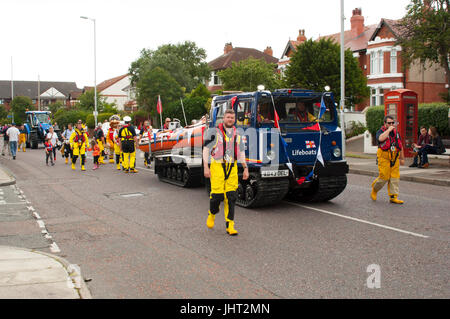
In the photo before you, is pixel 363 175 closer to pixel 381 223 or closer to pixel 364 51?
pixel 381 223

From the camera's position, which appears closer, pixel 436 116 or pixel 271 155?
pixel 271 155

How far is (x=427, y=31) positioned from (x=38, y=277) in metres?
17.5

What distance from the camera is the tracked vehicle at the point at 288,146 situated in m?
9.33

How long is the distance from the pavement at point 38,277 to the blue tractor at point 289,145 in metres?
4.34

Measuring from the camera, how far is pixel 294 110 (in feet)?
33.2

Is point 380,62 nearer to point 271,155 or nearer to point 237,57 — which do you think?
point 237,57

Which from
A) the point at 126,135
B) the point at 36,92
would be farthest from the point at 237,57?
the point at 36,92

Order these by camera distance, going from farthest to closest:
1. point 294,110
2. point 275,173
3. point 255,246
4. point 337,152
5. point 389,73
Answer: point 389,73 → point 294,110 → point 337,152 → point 275,173 → point 255,246

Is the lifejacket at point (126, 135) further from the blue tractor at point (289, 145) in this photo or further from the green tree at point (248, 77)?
the green tree at point (248, 77)

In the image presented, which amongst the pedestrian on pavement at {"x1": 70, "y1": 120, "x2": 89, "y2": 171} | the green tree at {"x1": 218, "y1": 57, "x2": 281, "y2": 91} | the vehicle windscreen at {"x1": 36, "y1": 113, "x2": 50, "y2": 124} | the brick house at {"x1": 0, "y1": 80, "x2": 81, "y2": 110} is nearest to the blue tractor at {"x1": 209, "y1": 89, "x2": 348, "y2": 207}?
the pedestrian on pavement at {"x1": 70, "y1": 120, "x2": 89, "y2": 171}

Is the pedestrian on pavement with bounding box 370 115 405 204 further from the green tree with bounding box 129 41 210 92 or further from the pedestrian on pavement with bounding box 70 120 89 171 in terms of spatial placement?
the green tree with bounding box 129 41 210 92

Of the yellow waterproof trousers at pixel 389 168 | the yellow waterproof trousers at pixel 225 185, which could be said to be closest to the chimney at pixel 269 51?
the yellow waterproof trousers at pixel 389 168

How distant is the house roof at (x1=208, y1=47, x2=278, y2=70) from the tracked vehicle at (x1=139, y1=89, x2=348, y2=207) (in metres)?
59.3
